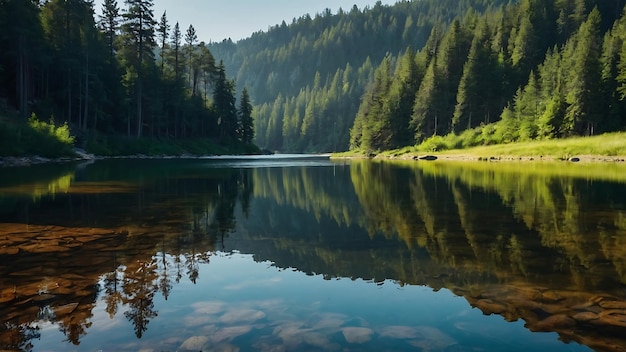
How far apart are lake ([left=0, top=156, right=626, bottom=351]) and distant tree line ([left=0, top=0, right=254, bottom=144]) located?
4954cm

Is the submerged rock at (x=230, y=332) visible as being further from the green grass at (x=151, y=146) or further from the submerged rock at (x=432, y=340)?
the green grass at (x=151, y=146)

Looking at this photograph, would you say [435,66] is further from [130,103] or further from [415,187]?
[415,187]

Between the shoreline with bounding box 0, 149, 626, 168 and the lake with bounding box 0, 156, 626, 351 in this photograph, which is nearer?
the lake with bounding box 0, 156, 626, 351

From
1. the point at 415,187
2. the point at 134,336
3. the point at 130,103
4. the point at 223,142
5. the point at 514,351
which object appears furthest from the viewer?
the point at 223,142

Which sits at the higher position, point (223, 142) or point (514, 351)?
point (223, 142)

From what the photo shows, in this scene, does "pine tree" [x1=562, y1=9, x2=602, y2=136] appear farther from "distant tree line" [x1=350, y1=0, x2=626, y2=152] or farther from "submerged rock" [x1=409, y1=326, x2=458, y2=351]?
"submerged rock" [x1=409, y1=326, x2=458, y2=351]

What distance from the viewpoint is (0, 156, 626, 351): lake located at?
18.3ft

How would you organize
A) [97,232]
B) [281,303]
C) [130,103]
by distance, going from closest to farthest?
[281,303]
[97,232]
[130,103]

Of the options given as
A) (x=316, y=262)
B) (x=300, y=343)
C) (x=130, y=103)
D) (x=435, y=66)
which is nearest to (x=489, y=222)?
(x=316, y=262)

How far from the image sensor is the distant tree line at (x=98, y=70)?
183 ft

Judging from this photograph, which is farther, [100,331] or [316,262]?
[316,262]

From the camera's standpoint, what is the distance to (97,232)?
11867 mm

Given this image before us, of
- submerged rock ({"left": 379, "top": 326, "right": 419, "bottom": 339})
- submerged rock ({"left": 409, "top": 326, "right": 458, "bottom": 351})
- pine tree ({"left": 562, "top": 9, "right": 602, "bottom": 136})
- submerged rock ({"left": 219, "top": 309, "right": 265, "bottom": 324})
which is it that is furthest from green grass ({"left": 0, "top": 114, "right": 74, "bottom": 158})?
pine tree ({"left": 562, "top": 9, "right": 602, "bottom": 136})

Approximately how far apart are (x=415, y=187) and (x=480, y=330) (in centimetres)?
1925
